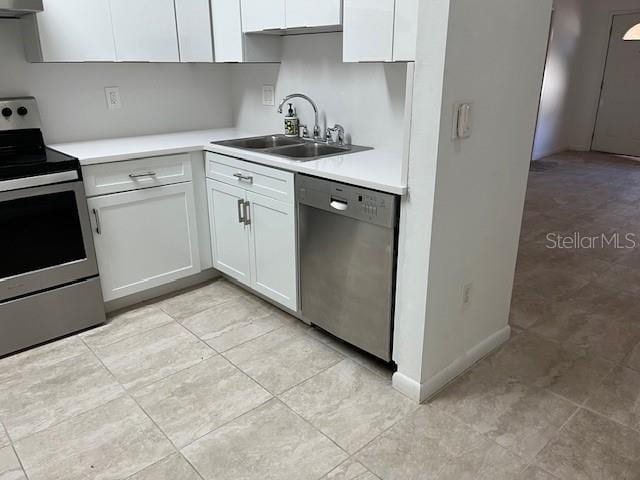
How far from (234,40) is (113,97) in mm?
837

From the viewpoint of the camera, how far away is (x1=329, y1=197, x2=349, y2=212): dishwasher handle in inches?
83.0

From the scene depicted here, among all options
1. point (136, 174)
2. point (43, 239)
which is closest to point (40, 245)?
point (43, 239)

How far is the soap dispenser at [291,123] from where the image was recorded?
3027mm

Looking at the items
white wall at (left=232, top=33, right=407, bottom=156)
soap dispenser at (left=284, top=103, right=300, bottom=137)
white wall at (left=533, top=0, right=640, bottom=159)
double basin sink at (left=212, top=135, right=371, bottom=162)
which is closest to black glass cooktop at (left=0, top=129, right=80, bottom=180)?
double basin sink at (left=212, top=135, right=371, bottom=162)

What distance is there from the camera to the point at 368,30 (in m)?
2.06

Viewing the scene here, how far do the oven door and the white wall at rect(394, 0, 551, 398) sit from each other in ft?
5.34

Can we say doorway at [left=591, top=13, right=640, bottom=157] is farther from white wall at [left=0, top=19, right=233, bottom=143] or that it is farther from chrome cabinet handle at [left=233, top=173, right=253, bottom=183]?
chrome cabinet handle at [left=233, top=173, right=253, bottom=183]

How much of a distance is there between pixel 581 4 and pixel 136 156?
23.4ft

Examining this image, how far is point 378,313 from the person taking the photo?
7.00 feet

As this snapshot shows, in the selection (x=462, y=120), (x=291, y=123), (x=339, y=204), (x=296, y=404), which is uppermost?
(x=462, y=120)

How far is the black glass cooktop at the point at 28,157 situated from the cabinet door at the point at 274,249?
0.92 metres

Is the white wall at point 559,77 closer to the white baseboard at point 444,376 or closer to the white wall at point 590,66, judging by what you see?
the white wall at point 590,66

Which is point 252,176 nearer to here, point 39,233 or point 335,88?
point 335,88

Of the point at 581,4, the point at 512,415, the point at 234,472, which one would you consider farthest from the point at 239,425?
the point at 581,4
